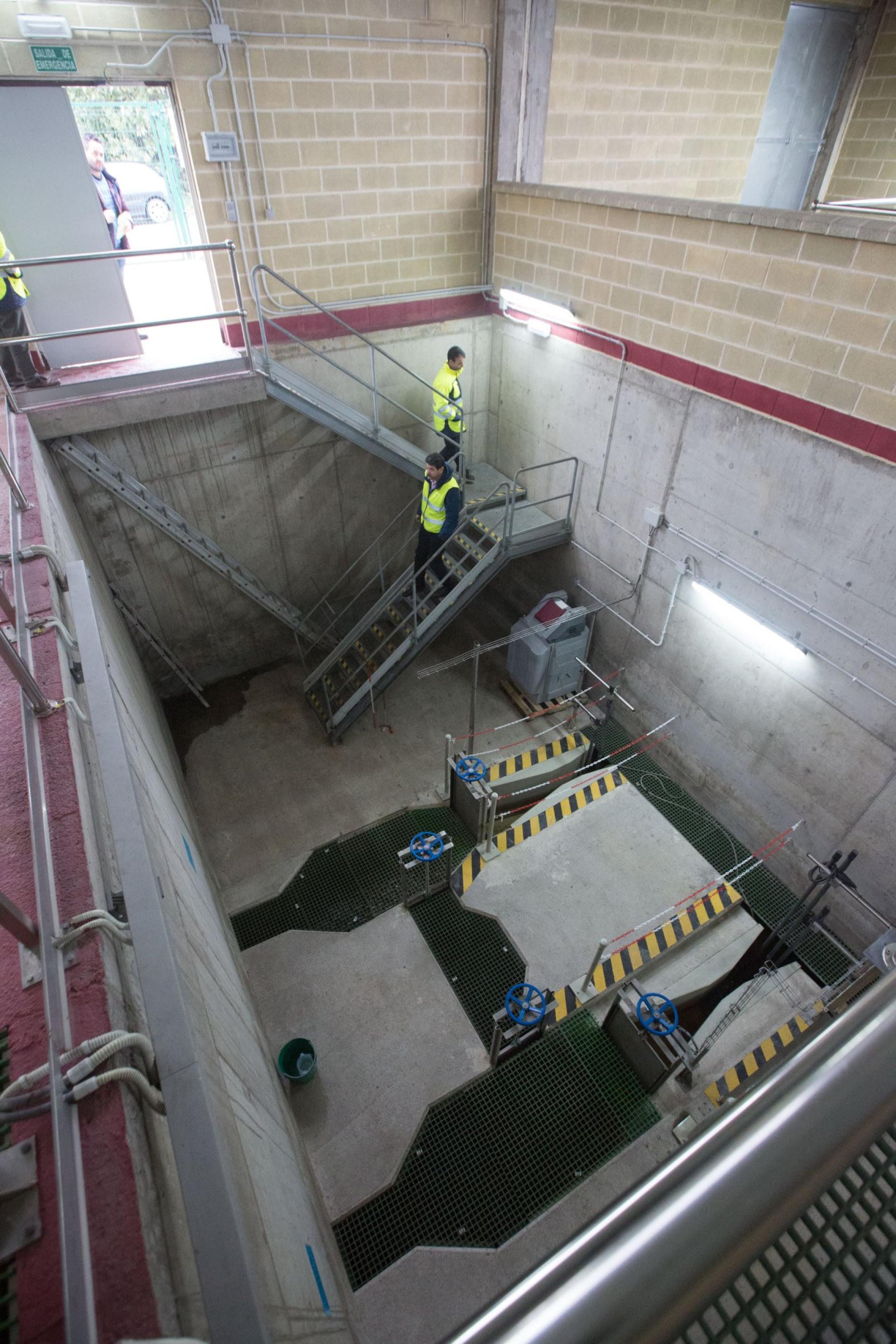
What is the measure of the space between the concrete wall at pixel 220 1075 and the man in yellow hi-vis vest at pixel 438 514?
378 cm

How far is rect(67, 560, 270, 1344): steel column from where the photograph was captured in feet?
4.54

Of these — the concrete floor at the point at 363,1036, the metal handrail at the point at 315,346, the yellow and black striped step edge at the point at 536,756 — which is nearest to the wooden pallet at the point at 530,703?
the yellow and black striped step edge at the point at 536,756

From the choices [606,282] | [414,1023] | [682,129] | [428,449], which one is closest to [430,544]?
[428,449]

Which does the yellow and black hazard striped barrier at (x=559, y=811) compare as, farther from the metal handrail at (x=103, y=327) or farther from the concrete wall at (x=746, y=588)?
the metal handrail at (x=103, y=327)

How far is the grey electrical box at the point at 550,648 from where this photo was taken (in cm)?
855

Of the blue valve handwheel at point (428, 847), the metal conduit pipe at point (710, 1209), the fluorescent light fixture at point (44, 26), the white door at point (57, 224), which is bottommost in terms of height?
the metal conduit pipe at point (710, 1209)

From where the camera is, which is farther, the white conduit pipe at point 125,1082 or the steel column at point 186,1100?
the white conduit pipe at point 125,1082

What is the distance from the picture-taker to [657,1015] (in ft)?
17.4

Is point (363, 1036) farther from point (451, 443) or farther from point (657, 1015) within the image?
point (451, 443)

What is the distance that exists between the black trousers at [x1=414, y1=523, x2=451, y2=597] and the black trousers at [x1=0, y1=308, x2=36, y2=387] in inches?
177

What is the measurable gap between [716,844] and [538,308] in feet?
22.6

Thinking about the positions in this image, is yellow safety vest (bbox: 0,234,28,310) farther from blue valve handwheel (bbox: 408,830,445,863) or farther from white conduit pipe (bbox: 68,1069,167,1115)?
white conduit pipe (bbox: 68,1069,167,1115)

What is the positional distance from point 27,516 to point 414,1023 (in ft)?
17.1

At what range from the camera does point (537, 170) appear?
8648 millimetres
